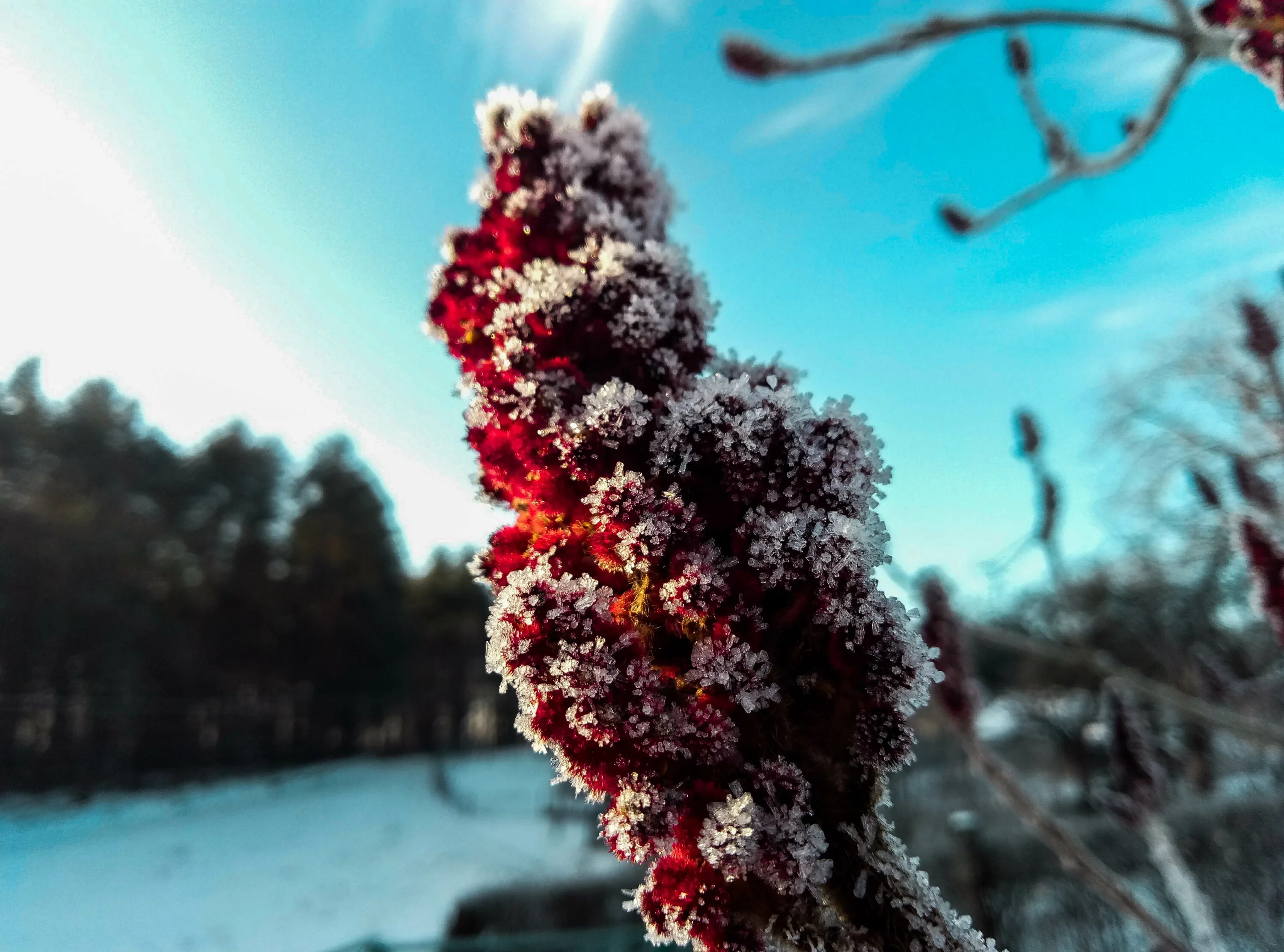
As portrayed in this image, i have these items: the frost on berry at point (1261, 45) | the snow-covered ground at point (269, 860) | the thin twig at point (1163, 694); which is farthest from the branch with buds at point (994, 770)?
the snow-covered ground at point (269, 860)

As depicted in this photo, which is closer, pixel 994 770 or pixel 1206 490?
pixel 994 770

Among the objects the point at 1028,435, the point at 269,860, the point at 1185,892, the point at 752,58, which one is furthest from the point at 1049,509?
the point at 269,860

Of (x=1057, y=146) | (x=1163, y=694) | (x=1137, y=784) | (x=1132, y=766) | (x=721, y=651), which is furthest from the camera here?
(x=1132, y=766)

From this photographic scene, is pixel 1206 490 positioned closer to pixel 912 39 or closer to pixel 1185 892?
pixel 1185 892

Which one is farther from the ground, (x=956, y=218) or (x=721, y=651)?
(x=956, y=218)

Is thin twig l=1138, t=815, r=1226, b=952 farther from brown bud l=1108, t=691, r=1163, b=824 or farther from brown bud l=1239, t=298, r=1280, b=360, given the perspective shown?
brown bud l=1239, t=298, r=1280, b=360

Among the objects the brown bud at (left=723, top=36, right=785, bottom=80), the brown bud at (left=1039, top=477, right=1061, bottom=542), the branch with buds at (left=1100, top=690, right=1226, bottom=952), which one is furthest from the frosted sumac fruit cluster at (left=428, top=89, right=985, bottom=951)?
the branch with buds at (left=1100, top=690, right=1226, bottom=952)

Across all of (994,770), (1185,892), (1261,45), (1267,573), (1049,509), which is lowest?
(1185,892)

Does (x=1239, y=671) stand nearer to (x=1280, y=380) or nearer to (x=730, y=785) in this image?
(x=1280, y=380)
